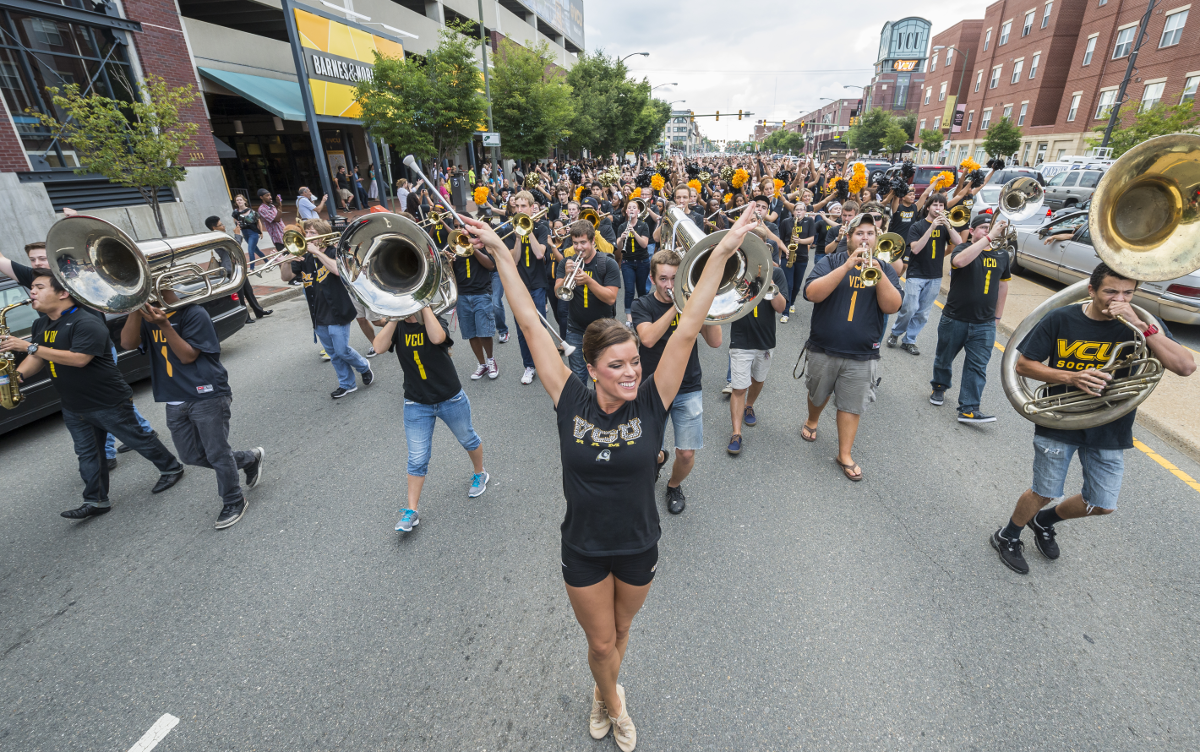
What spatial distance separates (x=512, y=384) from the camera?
6.73m

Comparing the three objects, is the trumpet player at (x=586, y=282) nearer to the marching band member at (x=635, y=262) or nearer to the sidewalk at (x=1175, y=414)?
the marching band member at (x=635, y=262)

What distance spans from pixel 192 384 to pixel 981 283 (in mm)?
7193

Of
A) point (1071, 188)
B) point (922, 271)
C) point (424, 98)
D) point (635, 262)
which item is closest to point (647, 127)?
point (424, 98)

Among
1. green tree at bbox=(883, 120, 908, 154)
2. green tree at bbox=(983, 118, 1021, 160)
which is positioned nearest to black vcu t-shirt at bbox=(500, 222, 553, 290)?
green tree at bbox=(983, 118, 1021, 160)

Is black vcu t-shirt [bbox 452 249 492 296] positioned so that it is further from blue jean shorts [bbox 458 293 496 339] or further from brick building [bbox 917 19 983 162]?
brick building [bbox 917 19 983 162]

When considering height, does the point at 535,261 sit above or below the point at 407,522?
above

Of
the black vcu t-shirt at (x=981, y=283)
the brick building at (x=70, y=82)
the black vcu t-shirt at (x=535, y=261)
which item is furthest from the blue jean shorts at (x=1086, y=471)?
the brick building at (x=70, y=82)

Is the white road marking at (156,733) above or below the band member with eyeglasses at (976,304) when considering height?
below

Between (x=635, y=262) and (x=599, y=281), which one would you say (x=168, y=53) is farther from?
(x=599, y=281)

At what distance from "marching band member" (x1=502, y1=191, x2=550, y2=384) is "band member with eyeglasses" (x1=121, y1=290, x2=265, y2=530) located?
3.23m

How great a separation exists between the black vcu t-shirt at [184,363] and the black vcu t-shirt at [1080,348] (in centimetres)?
569

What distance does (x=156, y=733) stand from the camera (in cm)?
261

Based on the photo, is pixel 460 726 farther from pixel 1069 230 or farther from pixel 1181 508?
pixel 1069 230

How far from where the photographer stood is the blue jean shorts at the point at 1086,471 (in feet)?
10.4
